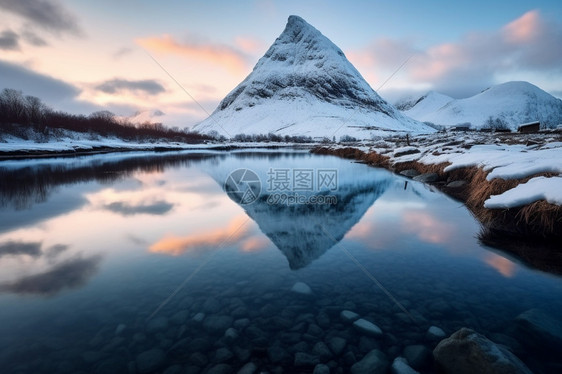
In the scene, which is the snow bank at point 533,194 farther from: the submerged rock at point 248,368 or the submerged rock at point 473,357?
the submerged rock at point 248,368

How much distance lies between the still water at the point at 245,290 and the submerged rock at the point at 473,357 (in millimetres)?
235

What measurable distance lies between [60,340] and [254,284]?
2.71 meters

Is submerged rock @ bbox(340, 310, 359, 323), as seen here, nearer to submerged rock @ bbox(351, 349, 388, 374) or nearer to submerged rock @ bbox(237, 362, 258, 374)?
submerged rock @ bbox(351, 349, 388, 374)

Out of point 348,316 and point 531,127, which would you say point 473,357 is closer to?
point 348,316

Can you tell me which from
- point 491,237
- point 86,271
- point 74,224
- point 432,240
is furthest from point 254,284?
point 74,224

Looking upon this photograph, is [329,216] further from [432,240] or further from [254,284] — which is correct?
[254,284]

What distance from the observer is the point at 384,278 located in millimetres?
5156

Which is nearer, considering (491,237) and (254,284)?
(254,284)

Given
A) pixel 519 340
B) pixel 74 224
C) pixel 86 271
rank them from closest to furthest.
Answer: pixel 519 340
pixel 86 271
pixel 74 224

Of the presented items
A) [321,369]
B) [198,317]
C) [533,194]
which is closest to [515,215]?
[533,194]

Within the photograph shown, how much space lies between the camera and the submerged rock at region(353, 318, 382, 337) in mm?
3590

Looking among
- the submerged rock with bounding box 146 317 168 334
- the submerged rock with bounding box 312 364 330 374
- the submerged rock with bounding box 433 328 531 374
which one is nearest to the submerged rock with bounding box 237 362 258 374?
the submerged rock with bounding box 312 364 330 374

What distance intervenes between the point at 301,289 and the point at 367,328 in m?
1.34

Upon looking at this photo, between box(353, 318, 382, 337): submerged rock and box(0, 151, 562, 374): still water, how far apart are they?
4 centimetres
